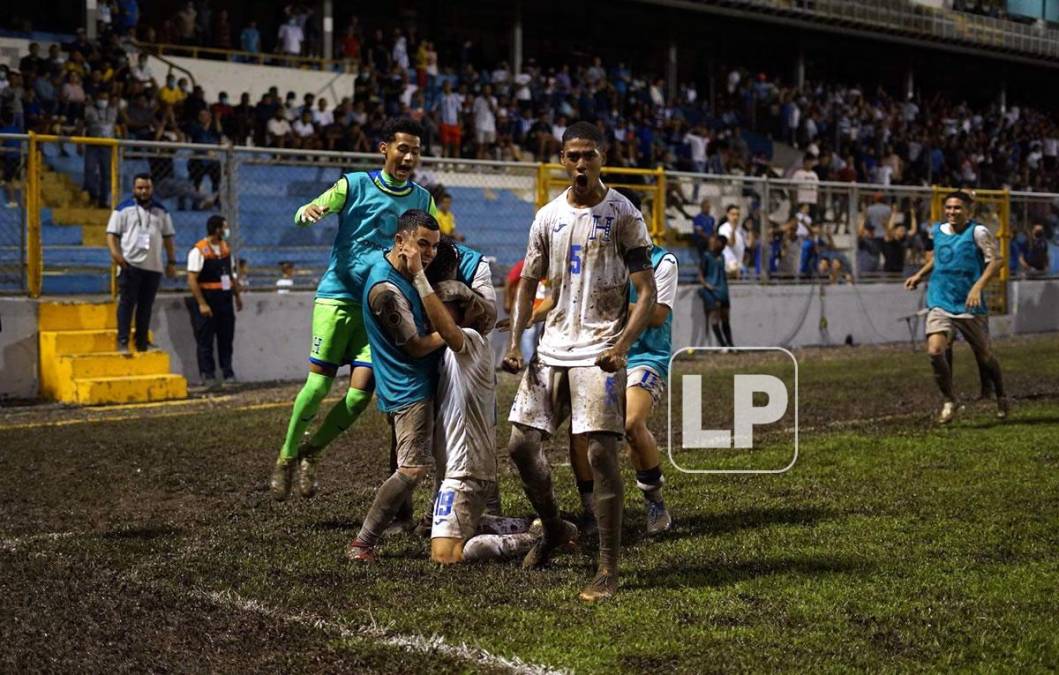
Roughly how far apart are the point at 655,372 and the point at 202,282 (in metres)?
9.37

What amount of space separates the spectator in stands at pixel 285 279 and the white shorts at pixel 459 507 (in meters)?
10.6

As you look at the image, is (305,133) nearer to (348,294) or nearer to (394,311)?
(348,294)

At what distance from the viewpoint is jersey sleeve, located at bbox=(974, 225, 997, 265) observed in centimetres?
1291

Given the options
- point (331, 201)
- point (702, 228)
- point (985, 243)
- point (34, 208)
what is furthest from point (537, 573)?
point (702, 228)

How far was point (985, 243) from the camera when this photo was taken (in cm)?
1302

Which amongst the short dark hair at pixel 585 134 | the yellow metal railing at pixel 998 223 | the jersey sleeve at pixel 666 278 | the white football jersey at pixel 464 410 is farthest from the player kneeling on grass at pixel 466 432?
the yellow metal railing at pixel 998 223

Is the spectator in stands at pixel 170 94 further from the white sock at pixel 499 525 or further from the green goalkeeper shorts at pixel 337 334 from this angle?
the white sock at pixel 499 525

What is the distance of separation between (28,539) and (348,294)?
2.28 m

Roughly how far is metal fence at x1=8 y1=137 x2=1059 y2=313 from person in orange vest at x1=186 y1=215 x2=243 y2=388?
1.75 feet

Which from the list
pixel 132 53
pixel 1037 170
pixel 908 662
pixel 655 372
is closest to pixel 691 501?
pixel 655 372

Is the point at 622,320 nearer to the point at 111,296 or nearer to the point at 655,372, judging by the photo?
the point at 655,372

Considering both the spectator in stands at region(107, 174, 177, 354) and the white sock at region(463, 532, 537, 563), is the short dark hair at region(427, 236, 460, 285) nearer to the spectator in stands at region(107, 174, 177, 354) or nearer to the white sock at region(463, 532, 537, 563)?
the white sock at region(463, 532, 537, 563)

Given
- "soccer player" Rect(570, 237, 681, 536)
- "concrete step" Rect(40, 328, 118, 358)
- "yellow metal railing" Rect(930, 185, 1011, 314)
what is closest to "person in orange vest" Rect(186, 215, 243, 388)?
"concrete step" Rect(40, 328, 118, 358)

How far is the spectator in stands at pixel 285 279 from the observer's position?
57.8ft
